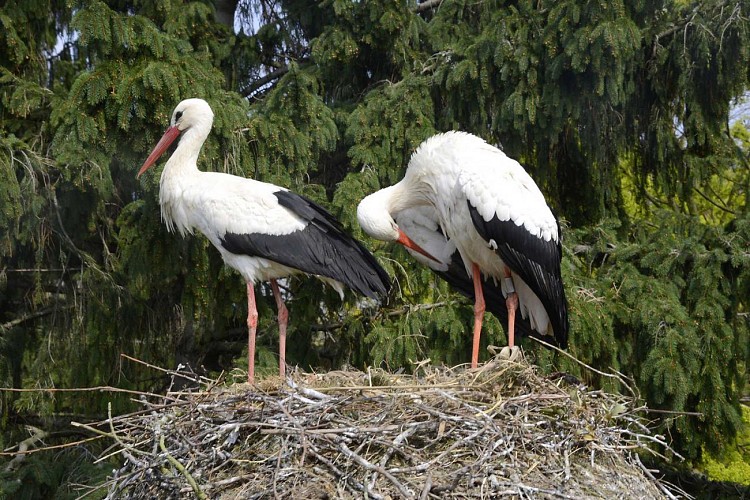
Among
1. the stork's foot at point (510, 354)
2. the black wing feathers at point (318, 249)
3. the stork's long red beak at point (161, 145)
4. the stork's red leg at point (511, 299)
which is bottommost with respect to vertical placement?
the stork's foot at point (510, 354)

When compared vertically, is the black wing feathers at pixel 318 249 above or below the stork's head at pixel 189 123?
below

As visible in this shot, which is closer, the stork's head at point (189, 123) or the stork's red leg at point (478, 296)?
the stork's red leg at point (478, 296)

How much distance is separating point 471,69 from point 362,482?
4622mm

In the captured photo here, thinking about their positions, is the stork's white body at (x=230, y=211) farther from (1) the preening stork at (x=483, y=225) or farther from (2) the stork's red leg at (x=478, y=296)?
(2) the stork's red leg at (x=478, y=296)

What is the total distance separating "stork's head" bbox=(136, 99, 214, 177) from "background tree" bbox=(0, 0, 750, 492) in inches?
11.3

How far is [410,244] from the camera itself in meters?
7.24

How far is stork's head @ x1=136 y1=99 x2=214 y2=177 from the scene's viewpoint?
753 centimetres

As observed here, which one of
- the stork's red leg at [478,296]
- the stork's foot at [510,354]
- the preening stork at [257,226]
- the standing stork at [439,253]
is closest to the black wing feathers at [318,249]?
the preening stork at [257,226]

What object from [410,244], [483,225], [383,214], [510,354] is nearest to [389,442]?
[510,354]

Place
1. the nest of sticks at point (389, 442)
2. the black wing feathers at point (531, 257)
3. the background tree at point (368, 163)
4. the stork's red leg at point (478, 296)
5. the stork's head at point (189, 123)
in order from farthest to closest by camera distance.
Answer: the background tree at point (368, 163) < the stork's head at point (189, 123) < the stork's red leg at point (478, 296) < the black wing feathers at point (531, 257) < the nest of sticks at point (389, 442)

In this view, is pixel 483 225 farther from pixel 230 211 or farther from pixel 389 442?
pixel 389 442

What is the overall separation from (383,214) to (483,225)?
2.34 feet

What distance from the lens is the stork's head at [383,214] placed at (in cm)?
677

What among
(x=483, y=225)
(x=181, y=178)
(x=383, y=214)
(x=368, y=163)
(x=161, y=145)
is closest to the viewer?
(x=483, y=225)
